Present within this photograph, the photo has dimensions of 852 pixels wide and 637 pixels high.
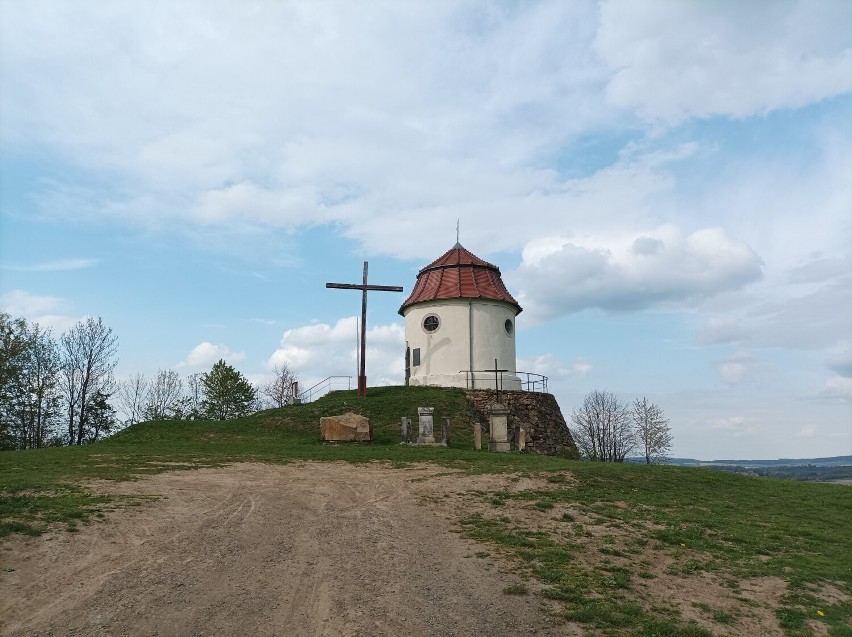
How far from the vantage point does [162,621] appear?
6.82 metres

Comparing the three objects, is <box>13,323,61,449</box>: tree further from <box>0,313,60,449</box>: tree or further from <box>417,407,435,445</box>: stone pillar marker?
<box>417,407,435,445</box>: stone pillar marker

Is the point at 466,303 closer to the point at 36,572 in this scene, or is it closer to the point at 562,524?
the point at 562,524

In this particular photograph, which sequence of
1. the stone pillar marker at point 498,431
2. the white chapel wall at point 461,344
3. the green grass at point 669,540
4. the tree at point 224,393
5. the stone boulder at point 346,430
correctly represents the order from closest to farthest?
the green grass at point 669,540 → the stone pillar marker at point 498,431 → the stone boulder at point 346,430 → the white chapel wall at point 461,344 → the tree at point 224,393

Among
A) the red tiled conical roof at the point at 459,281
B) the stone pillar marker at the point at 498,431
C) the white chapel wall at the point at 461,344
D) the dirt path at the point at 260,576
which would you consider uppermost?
the red tiled conical roof at the point at 459,281

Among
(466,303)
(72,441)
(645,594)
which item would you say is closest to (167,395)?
(72,441)

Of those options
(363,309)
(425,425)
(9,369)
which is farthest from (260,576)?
(9,369)

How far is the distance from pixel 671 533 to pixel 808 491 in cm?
992

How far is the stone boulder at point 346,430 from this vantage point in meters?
24.3

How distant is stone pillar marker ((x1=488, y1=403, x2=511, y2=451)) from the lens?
23895mm

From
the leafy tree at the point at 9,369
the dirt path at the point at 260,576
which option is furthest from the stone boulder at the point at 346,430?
the leafy tree at the point at 9,369

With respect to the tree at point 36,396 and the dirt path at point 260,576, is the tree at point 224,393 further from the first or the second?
the dirt path at point 260,576

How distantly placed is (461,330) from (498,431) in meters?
12.5

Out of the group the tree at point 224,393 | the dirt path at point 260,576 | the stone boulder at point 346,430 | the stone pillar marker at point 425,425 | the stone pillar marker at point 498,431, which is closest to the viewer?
the dirt path at point 260,576

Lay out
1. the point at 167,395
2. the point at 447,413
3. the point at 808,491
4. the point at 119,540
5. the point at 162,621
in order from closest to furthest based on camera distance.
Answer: the point at 162,621 → the point at 119,540 → the point at 808,491 → the point at 447,413 → the point at 167,395
